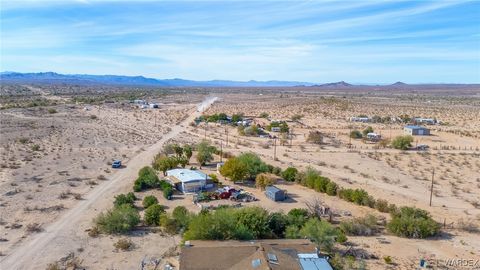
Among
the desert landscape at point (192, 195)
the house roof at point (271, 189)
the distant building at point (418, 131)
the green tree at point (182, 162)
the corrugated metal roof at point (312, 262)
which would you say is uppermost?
the distant building at point (418, 131)

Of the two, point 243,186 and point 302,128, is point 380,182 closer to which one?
point 243,186

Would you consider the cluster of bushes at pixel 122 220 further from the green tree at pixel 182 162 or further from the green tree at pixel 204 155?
the green tree at pixel 204 155

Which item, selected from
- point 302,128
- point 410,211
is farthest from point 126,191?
Answer: point 302,128

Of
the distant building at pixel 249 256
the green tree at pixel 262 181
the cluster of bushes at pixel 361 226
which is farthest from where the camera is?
the green tree at pixel 262 181

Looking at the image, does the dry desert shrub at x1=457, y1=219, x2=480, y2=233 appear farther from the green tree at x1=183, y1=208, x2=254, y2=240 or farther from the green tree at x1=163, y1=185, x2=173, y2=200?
the green tree at x1=163, y1=185, x2=173, y2=200

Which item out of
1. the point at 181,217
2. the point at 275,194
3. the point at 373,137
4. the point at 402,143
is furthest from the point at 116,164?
the point at 373,137

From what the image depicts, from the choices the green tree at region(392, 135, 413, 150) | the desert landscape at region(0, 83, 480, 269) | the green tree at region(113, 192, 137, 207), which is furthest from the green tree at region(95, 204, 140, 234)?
the green tree at region(392, 135, 413, 150)

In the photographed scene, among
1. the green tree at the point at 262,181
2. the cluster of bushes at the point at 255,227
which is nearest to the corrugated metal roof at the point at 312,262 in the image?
the cluster of bushes at the point at 255,227
